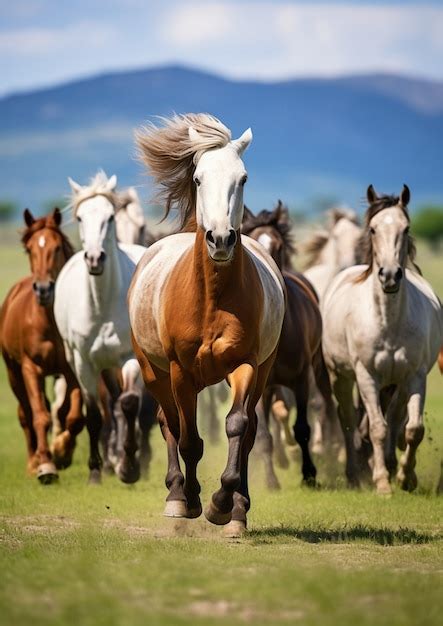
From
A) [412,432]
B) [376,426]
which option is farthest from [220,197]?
[376,426]

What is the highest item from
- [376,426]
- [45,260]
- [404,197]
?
[404,197]

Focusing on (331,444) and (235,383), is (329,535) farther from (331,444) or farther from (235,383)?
(331,444)

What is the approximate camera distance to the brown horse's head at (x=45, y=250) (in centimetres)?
1343

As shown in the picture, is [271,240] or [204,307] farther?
[271,240]

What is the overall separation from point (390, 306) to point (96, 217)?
290 centimetres

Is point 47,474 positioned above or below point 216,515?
below

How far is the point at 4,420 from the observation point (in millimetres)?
21062

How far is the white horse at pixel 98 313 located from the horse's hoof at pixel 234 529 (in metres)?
3.17

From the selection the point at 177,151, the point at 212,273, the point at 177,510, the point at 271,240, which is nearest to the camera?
the point at 212,273

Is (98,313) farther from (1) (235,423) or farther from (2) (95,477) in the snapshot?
(1) (235,423)

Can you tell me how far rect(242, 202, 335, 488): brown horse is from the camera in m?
12.7

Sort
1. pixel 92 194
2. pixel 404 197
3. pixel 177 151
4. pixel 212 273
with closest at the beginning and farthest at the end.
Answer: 1. pixel 212 273
2. pixel 177 151
3. pixel 404 197
4. pixel 92 194

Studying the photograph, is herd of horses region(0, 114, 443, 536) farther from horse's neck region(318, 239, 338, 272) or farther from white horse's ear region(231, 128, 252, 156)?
horse's neck region(318, 239, 338, 272)

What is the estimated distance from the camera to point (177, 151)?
9391 mm
